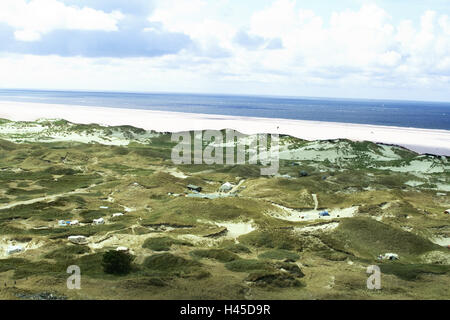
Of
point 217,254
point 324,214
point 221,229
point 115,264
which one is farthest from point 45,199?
point 324,214

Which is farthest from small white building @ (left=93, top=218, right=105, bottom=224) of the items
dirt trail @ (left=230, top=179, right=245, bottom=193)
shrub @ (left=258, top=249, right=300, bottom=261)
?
dirt trail @ (left=230, top=179, right=245, bottom=193)

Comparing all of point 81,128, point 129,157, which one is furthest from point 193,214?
point 81,128

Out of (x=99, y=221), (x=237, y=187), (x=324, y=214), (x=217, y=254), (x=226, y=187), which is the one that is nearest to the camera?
(x=217, y=254)

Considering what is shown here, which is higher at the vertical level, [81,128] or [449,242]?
[81,128]

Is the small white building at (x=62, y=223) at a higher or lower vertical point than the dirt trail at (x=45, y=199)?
lower

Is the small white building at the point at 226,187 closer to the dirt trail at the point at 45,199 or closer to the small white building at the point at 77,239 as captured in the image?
the dirt trail at the point at 45,199

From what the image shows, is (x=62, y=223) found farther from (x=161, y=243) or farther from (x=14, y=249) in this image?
(x=161, y=243)

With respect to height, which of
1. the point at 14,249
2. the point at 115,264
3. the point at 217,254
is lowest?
the point at 14,249

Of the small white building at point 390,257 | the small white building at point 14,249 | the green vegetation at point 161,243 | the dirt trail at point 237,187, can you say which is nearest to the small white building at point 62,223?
the small white building at point 14,249

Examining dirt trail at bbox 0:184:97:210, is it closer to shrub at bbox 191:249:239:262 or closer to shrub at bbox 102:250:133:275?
shrub at bbox 102:250:133:275

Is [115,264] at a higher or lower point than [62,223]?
higher
